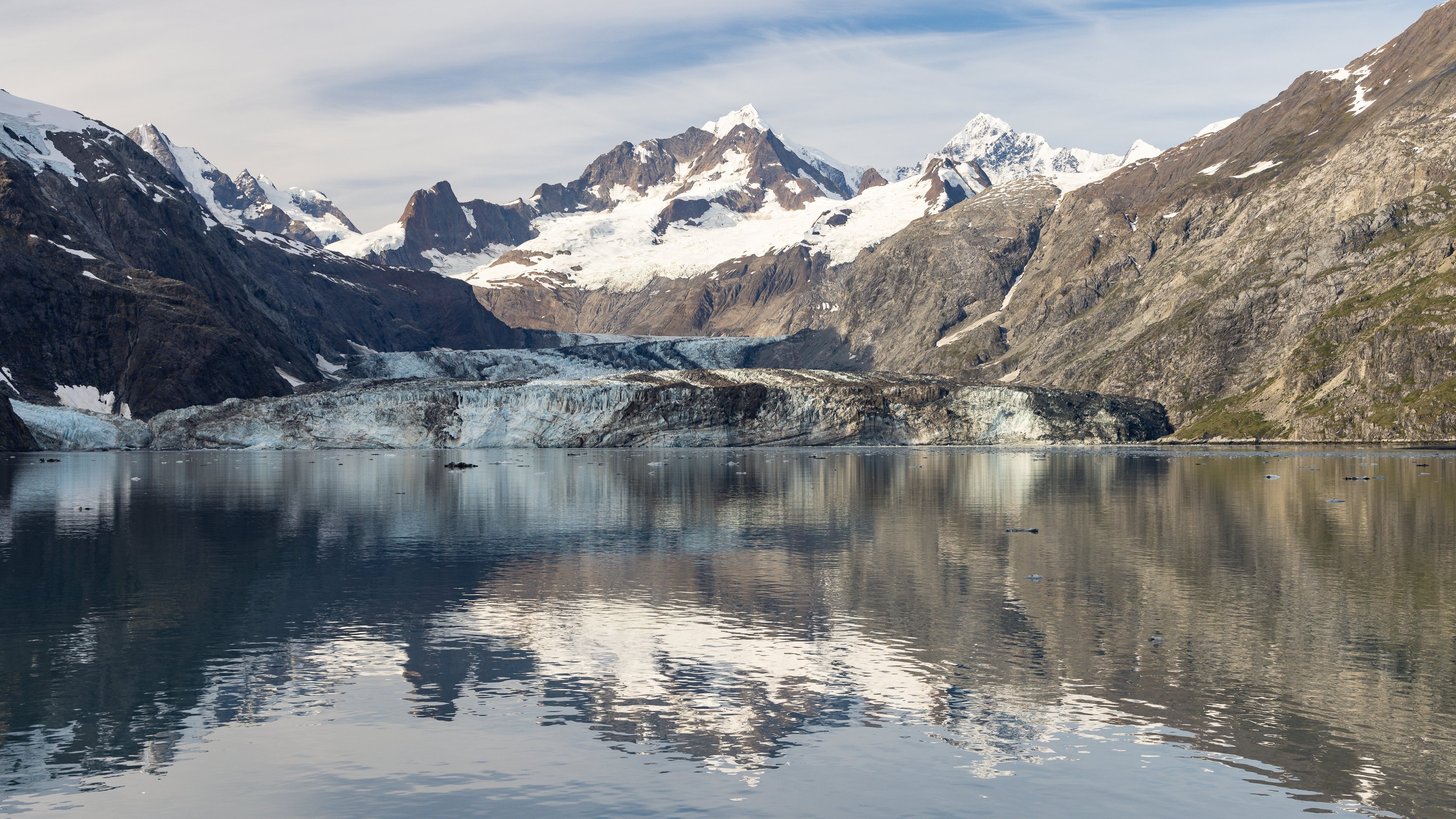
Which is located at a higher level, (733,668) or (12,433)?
(12,433)

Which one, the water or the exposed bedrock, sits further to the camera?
the exposed bedrock

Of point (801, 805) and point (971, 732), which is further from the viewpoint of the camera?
point (971, 732)

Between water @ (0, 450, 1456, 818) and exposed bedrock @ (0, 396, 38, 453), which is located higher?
exposed bedrock @ (0, 396, 38, 453)

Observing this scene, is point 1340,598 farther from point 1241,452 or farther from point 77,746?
point 1241,452

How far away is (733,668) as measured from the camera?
94.3 feet

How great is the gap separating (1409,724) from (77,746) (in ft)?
86.7

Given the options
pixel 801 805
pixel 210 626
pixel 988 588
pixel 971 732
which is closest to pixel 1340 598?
pixel 988 588

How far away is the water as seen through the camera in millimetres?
20656

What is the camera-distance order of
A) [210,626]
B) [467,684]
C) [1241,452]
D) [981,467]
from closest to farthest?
[467,684], [210,626], [981,467], [1241,452]

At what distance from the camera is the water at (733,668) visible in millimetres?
20656

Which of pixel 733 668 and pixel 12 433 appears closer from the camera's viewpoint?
pixel 733 668

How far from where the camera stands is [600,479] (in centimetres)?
10550

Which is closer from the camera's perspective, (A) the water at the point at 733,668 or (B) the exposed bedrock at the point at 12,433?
(A) the water at the point at 733,668

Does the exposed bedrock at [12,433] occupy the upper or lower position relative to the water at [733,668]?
upper
